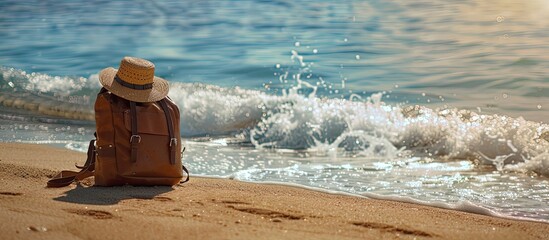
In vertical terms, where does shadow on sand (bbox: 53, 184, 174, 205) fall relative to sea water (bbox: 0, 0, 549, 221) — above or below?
above

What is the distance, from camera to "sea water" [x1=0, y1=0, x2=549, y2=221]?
6.48 metres

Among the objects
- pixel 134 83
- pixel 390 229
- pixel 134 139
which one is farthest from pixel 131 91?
pixel 390 229

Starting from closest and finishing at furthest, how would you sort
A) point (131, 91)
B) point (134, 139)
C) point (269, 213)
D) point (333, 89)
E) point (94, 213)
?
1. point (94, 213)
2. point (269, 213)
3. point (134, 139)
4. point (131, 91)
5. point (333, 89)

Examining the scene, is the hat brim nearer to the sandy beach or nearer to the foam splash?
the sandy beach

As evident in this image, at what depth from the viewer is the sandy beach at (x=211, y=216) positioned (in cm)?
383

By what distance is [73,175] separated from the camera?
16.1ft

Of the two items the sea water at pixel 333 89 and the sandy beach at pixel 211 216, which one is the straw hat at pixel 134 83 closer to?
the sandy beach at pixel 211 216

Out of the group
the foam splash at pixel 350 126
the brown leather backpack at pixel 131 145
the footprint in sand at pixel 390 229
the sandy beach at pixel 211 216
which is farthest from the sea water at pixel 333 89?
the brown leather backpack at pixel 131 145

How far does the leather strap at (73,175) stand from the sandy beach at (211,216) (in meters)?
0.05

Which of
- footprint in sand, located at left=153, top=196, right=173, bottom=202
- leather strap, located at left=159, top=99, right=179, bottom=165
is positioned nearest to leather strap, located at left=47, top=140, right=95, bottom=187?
leather strap, located at left=159, top=99, right=179, bottom=165

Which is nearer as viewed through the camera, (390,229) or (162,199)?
(390,229)

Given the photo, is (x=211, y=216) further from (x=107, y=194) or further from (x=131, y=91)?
(x=131, y=91)

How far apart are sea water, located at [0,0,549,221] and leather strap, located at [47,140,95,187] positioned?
4.08 feet

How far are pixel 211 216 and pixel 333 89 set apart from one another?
683 cm
